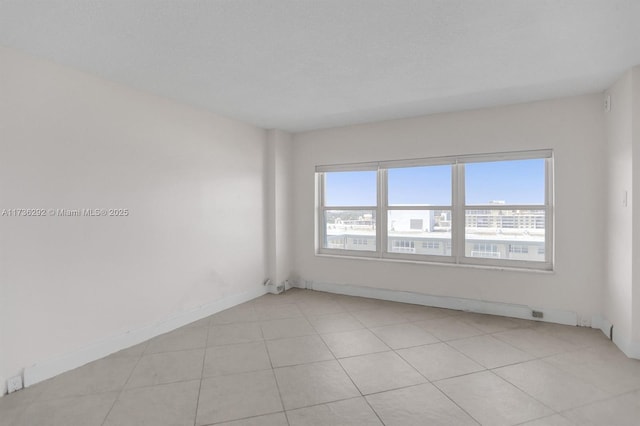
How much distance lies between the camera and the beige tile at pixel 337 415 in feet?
6.41

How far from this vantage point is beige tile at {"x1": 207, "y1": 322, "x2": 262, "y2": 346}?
124 inches

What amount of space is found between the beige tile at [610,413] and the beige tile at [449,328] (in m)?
1.19

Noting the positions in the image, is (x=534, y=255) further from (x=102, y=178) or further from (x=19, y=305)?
(x=19, y=305)

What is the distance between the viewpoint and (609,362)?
267 centimetres

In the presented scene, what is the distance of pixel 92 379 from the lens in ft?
8.07

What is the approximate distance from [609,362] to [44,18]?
197 inches

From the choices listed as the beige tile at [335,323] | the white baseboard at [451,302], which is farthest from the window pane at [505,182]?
the beige tile at [335,323]

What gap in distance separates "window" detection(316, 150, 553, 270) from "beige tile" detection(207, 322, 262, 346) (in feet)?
6.46

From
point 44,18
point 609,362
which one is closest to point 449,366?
point 609,362

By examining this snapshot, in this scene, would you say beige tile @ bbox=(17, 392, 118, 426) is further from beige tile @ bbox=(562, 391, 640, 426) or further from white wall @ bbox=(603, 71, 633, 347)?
white wall @ bbox=(603, 71, 633, 347)

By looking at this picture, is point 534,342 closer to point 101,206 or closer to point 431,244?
point 431,244

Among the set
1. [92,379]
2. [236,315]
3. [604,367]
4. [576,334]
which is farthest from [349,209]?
[92,379]

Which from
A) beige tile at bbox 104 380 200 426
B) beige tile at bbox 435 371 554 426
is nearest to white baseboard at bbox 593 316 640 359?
beige tile at bbox 435 371 554 426

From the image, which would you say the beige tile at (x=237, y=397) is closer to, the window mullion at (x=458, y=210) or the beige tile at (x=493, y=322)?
the beige tile at (x=493, y=322)
